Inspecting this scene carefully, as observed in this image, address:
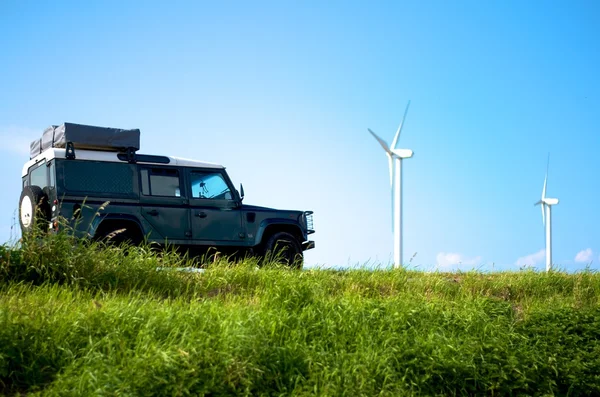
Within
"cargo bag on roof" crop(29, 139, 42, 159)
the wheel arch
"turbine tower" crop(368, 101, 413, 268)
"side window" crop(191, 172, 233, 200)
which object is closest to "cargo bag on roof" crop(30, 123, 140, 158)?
"cargo bag on roof" crop(29, 139, 42, 159)

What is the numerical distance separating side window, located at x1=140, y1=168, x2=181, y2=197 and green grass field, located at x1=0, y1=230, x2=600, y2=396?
2804 mm

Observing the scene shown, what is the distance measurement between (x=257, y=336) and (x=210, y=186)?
23.1 ft

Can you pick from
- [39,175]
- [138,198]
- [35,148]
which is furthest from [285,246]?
[35,148]

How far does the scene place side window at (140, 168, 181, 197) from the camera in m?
12.1

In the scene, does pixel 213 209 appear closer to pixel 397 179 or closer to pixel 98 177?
pixel 98 177

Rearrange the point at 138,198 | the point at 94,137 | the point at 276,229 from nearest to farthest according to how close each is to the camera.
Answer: the point at 94,137 → the point at 138,198 → the point at 276,229

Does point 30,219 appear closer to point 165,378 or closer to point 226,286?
point 226,286

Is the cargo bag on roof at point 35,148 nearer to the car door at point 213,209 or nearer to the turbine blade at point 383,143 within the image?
the car door at point 213,209

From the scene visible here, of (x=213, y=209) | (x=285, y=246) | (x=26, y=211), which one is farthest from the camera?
(x=285, y=246)

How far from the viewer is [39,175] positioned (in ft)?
39.9

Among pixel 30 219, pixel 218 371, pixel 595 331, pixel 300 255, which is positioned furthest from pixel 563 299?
pixel 30 219

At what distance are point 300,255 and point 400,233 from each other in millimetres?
5685

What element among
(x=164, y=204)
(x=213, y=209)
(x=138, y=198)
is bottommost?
(x=213, y=209)

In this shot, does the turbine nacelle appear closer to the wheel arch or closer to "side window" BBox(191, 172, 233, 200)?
the wheel arch
